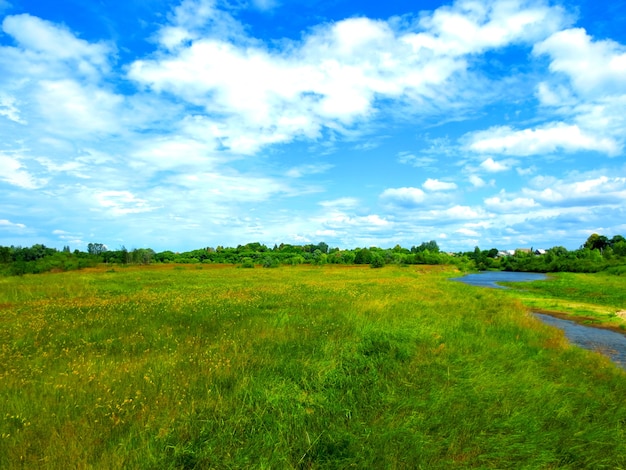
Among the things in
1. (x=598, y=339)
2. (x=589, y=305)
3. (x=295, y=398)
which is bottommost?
(x=589, y=305)

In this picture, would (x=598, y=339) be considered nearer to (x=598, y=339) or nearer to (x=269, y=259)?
(x=598, y=339)

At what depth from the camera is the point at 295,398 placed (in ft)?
21.2

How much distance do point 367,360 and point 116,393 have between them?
566cm

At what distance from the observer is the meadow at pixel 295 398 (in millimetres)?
4996

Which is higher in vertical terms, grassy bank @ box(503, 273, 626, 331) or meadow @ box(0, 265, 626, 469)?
meadow @ box(0, 265, 626, 469)

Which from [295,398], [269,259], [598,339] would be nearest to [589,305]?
[598,339]

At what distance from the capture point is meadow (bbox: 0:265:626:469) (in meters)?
5.00

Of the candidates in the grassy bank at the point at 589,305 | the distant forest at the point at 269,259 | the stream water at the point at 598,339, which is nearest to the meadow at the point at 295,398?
the stream water at the point at 598,339

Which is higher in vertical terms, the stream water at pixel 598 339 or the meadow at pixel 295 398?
the meadow at pixel 295 398

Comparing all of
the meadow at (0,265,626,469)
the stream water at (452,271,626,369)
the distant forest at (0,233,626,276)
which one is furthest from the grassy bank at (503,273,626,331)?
the distant forest at (0,233,626,276)

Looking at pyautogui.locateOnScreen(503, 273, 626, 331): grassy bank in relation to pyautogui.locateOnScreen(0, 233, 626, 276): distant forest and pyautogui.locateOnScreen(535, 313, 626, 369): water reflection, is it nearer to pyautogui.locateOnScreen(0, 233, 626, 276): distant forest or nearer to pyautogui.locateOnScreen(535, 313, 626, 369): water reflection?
pyautogui.locateOnScreen(535, 313, 626, 369): water reflection

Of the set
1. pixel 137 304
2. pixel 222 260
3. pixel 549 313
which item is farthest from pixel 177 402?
pixel 222 260

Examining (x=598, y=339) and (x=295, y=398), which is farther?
(x=598, y=339)

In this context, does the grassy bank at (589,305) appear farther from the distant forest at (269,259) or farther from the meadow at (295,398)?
the distant forest at (269,259)
